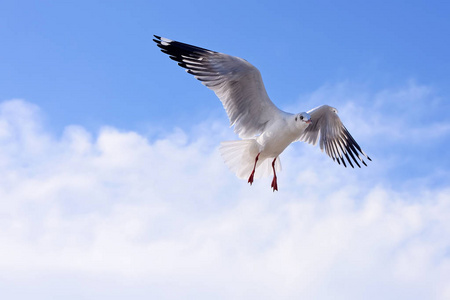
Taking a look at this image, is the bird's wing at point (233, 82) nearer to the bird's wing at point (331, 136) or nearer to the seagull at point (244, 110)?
the seagull at point (244, 110)

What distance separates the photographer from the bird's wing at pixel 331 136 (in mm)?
9000

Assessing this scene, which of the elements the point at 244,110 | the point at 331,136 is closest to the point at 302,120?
the point at 244,110

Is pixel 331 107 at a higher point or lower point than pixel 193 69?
higher

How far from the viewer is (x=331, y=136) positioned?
361 inches

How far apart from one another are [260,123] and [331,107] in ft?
4.57

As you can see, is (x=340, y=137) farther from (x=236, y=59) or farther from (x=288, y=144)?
(x=236, y=59)

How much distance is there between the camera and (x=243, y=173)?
26.5 feet

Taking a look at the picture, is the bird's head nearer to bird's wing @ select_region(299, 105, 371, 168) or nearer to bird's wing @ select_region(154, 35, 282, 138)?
bird's wing @ select_region(154, 35, 282, 138)

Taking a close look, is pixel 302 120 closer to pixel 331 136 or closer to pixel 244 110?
pixel 244 110

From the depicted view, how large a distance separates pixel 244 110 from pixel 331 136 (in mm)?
1894

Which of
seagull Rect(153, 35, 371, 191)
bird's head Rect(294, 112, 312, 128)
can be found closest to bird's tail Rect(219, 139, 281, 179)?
seagull Rect(153, 35, 371, 191)

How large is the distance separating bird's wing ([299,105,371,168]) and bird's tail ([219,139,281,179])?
1.28 m

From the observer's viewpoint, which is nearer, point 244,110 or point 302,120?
point 302,120

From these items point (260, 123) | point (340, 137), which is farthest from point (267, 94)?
point (340, 137)
